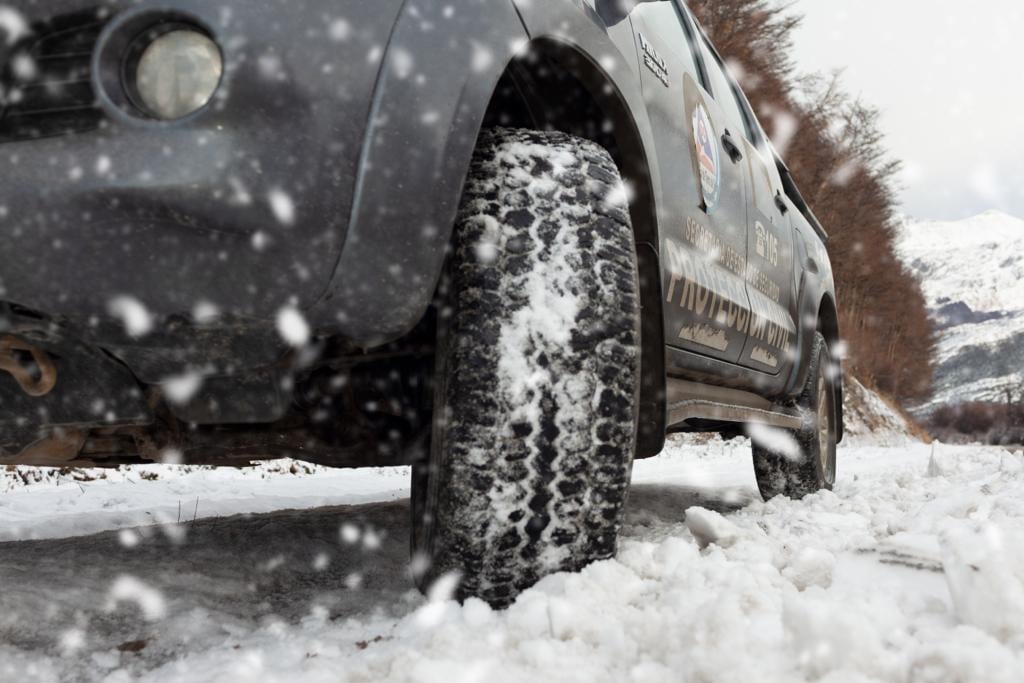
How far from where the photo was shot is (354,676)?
1.28m

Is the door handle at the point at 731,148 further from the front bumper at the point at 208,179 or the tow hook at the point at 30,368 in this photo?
the tow hook at the point at 30,368

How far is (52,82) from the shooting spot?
4.20 ft

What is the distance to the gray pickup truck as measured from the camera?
1.27 m

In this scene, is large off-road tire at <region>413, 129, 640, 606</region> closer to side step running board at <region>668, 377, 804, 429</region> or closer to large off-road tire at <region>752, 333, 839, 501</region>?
side step running board at <region>668, 377, 804, 429</region>

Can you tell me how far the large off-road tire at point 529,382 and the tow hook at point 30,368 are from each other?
0.66 meters

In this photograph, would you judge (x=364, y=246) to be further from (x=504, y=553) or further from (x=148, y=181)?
(x=504, y=553)

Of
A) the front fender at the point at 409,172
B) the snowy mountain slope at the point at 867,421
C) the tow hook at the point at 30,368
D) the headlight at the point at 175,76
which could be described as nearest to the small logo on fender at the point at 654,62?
the front fender at the point at 409,172

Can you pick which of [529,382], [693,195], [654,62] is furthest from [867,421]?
[529,382]

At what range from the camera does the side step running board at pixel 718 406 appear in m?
2.20

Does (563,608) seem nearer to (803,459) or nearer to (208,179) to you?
(208,179)

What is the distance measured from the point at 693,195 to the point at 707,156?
0.82ft

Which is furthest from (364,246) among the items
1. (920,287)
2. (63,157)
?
(920,287)

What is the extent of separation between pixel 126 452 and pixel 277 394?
1.92ft

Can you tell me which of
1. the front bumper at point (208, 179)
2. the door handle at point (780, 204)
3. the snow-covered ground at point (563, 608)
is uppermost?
the door handle at point (780, 204)
